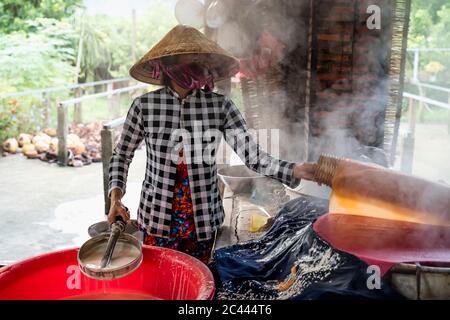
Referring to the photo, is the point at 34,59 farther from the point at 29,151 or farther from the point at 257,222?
the point at 257,222

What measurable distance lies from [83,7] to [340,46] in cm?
1319

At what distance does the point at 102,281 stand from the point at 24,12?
1429cm

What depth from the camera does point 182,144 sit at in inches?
94.6

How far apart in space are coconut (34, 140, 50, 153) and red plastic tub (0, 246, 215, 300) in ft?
27.4

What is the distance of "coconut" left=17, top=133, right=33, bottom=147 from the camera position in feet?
32.2


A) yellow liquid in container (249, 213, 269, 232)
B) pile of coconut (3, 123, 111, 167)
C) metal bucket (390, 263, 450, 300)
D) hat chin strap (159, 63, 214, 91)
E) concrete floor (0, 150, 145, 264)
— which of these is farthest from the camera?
pile of coconut (3, 123, 111, 167)

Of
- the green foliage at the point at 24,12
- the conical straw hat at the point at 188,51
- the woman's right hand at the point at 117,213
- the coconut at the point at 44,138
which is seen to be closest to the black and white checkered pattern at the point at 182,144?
the conical straw hat at the point at 188,51

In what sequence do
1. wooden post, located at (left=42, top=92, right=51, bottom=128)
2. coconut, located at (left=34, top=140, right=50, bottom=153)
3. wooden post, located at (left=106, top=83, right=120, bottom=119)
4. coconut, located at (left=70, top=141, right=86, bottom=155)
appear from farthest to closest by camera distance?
wooden post, located at (left=106, top=83, right=120, bottom=119), wooden post, located at (left=42, top=92, right=51, bottom=128), coconut, located at (left=34, top=140, right=50, bottom=153), coconut, located at (left=70, top=141, right=86, bottom=155)

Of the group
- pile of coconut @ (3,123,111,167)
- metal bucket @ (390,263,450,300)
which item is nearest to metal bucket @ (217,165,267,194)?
metal bucket @ (390,263,450,300)

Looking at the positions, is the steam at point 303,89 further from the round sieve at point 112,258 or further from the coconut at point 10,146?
the coconut at point 10,146

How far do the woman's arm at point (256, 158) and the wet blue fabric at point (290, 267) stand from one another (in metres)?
0.29

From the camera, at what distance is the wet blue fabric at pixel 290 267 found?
173 centimetres

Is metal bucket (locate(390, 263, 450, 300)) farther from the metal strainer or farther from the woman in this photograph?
the metal strainer
